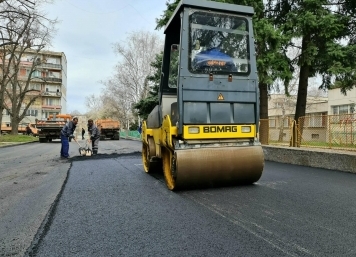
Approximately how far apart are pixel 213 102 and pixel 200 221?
232cm

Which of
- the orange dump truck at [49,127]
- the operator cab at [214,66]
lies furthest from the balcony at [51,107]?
the operator cab at [214,66]

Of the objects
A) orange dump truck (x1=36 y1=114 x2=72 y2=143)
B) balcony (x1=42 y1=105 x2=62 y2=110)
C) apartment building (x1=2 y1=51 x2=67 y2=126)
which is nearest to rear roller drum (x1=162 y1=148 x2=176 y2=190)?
orange dump truck (x1=36 y1=114 x2=72 y2=143)

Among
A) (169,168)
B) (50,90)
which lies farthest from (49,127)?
(50,90)

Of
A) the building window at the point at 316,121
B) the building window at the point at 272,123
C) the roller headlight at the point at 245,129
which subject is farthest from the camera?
the building window at the point at 272,123

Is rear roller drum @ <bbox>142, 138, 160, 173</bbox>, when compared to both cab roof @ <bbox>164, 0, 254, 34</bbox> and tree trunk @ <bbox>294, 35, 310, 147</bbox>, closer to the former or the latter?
cab roof @ <bbox>164, 0, 254, 34</bbox>

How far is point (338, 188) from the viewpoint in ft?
19.4

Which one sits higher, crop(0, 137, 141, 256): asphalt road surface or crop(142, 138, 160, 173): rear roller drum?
crop(142, 138, 160, 173): rear roller drum

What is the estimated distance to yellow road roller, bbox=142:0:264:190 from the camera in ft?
18.0

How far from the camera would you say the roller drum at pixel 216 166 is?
5.42 metres

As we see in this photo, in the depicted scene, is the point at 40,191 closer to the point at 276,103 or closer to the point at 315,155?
the point at 315,155

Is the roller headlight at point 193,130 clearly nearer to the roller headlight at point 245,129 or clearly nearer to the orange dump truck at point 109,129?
the roller headlight at point 245,129

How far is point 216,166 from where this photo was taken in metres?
5.56

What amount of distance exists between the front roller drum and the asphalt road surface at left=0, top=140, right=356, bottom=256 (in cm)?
18

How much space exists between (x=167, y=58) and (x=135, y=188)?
2903mm
